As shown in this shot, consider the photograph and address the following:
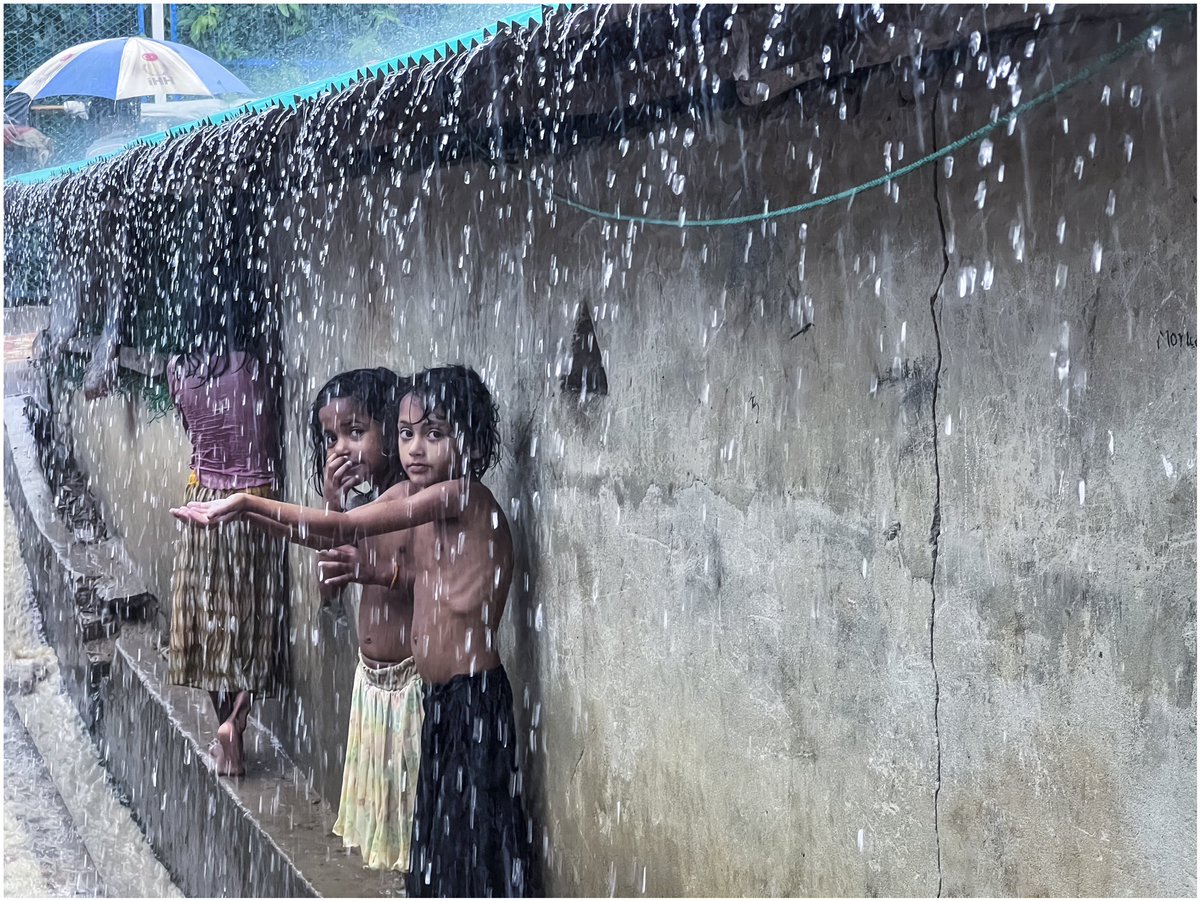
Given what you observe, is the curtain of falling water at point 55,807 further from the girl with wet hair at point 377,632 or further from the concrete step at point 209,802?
the girl with wet hair at point 377,632

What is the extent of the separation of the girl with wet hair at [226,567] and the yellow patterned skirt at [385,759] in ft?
4.42

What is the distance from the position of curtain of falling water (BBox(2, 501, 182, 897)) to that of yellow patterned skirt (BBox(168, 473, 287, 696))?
48.1 inches

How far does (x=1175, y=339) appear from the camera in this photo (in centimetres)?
233

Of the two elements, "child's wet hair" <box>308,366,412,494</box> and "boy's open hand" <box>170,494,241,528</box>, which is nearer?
"boy's open hand" <box>170,494,241,528</box>

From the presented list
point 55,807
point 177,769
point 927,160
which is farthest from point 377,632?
point 55,807

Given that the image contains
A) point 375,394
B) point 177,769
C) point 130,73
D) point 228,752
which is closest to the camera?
point 375,394

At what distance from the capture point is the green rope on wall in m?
2.32

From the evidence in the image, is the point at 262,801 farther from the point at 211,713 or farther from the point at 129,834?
the point at 129,834

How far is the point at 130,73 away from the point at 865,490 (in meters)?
11.1

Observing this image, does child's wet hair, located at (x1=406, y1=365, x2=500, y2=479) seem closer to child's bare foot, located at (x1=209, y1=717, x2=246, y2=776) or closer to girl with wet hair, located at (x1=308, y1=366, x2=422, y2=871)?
girl with wet hair, located at (x1=308, y1=366, x2=422, y2=871)

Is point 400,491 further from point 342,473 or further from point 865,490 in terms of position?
point 865,490

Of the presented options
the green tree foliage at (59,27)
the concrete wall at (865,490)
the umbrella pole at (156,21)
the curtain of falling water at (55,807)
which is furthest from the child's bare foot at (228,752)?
the green tree foliage at (59,27)

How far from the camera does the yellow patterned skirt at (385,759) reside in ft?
14.8

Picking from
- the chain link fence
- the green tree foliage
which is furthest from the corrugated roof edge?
the green tree foliage
